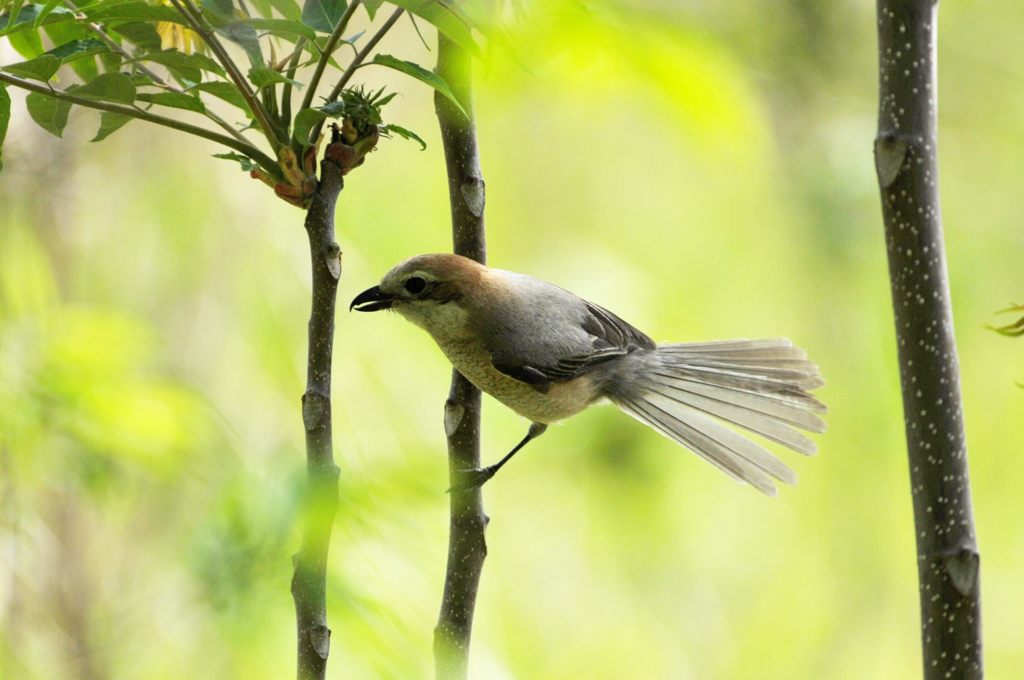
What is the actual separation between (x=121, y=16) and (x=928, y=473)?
3.96ft

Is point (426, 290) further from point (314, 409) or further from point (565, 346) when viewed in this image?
point (314, 409)

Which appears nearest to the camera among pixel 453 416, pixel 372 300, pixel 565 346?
pixel 453 416

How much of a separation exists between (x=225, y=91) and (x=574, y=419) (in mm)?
2791

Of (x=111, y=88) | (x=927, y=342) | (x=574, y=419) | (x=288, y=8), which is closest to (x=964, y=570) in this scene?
(x=927, y=342)

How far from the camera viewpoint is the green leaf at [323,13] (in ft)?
4.02

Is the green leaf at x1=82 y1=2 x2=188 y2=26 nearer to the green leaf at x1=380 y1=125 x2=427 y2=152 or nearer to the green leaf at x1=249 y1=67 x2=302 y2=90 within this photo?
the green leaf at x1=249 y1=67 x2=302 y2=90

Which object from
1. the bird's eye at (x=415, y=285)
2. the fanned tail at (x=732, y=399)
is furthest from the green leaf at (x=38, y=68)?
the fanned tail at (x=732, y=399)

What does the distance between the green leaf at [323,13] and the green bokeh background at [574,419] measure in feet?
2.58

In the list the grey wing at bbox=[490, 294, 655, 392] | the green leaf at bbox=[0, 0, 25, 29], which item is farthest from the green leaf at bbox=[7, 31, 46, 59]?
the grey wing at bbox=[490, 294, 655, 392]

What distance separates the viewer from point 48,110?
123cm

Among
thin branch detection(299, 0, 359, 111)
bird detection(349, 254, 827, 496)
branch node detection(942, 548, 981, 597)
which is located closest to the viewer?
thin branch detection(299, 0, 359, 111)

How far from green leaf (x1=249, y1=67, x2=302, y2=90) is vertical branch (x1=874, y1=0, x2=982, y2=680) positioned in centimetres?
85

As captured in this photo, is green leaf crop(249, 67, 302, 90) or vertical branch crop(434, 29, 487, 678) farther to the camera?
vertical branch crop(434, 29, 487, 678)

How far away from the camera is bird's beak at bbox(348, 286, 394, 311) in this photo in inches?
88.0
